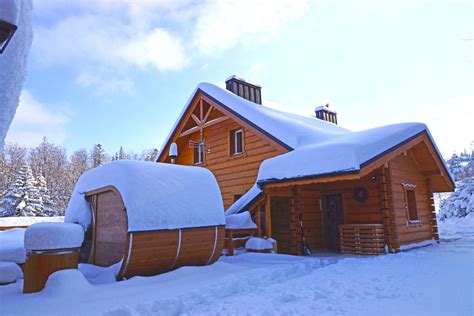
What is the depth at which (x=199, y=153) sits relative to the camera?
1548 centimetres

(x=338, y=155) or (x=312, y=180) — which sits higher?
(x=338, y=155)

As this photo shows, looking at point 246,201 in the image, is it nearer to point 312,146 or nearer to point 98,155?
point 312,146

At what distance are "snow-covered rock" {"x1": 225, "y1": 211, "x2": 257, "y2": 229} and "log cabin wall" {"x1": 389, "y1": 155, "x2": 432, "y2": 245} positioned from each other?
14.8 ft

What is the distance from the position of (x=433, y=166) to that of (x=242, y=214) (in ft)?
27.1

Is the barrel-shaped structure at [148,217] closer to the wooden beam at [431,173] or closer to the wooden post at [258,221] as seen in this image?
the wooden post at [258,221]

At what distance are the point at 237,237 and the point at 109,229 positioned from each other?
4.23 metres

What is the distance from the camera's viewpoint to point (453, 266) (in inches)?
273

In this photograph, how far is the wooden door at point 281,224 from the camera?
11320 millimetres

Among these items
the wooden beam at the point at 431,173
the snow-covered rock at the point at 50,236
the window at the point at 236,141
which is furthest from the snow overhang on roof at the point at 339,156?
the snow-covered rock at the point at 50,236

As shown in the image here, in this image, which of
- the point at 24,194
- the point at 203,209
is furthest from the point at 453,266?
the point at 24,194

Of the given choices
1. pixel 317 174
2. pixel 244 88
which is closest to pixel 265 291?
pixel 317 174

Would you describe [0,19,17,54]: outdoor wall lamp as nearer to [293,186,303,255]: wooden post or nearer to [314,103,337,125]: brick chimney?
[293,186,303,255]: wooden post

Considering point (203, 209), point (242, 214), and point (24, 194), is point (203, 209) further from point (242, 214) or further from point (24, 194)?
point (24, 194)

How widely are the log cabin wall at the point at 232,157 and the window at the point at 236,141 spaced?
0.49 feet
